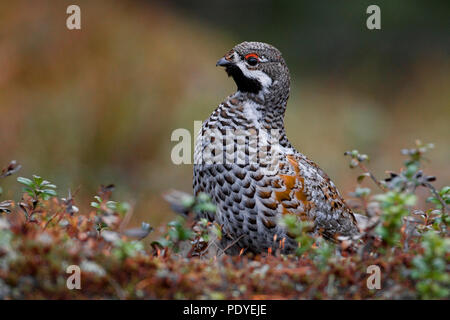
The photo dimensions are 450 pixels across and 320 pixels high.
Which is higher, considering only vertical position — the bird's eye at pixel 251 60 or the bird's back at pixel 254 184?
the bird's eye at pixel 251 60

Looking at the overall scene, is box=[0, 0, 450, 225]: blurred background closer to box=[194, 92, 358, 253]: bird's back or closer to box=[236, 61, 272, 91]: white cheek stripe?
box=[194, 92, 358, 253]: bird's back

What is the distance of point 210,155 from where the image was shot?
Result: 4.13 metres

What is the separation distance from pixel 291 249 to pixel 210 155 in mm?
867

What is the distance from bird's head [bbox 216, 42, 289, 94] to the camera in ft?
14.2

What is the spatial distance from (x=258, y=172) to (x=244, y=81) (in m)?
0.75

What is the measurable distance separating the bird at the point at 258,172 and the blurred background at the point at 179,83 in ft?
10.3

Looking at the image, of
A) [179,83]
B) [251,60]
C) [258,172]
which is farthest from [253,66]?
[179,83]

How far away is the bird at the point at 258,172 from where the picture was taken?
3.99 m

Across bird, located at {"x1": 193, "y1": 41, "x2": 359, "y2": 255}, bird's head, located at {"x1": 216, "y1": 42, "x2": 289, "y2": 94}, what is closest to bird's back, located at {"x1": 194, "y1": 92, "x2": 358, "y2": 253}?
bird, located at {"x1": 193, "y1": 41, "x2": 359, "y2": 255}

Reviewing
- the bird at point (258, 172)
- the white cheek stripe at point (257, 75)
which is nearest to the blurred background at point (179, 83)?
the bird at point (258, 172)

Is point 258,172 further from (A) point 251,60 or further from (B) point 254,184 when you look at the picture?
(A) point 251,60

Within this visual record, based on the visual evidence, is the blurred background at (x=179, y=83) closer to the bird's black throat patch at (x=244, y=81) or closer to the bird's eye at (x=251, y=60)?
the bird's black throat patch at (x=244, y=81)

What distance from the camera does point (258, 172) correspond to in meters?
4.02

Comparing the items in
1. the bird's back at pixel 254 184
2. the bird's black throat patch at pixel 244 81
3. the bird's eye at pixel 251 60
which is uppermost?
the bird's eye at pixel 251 60
